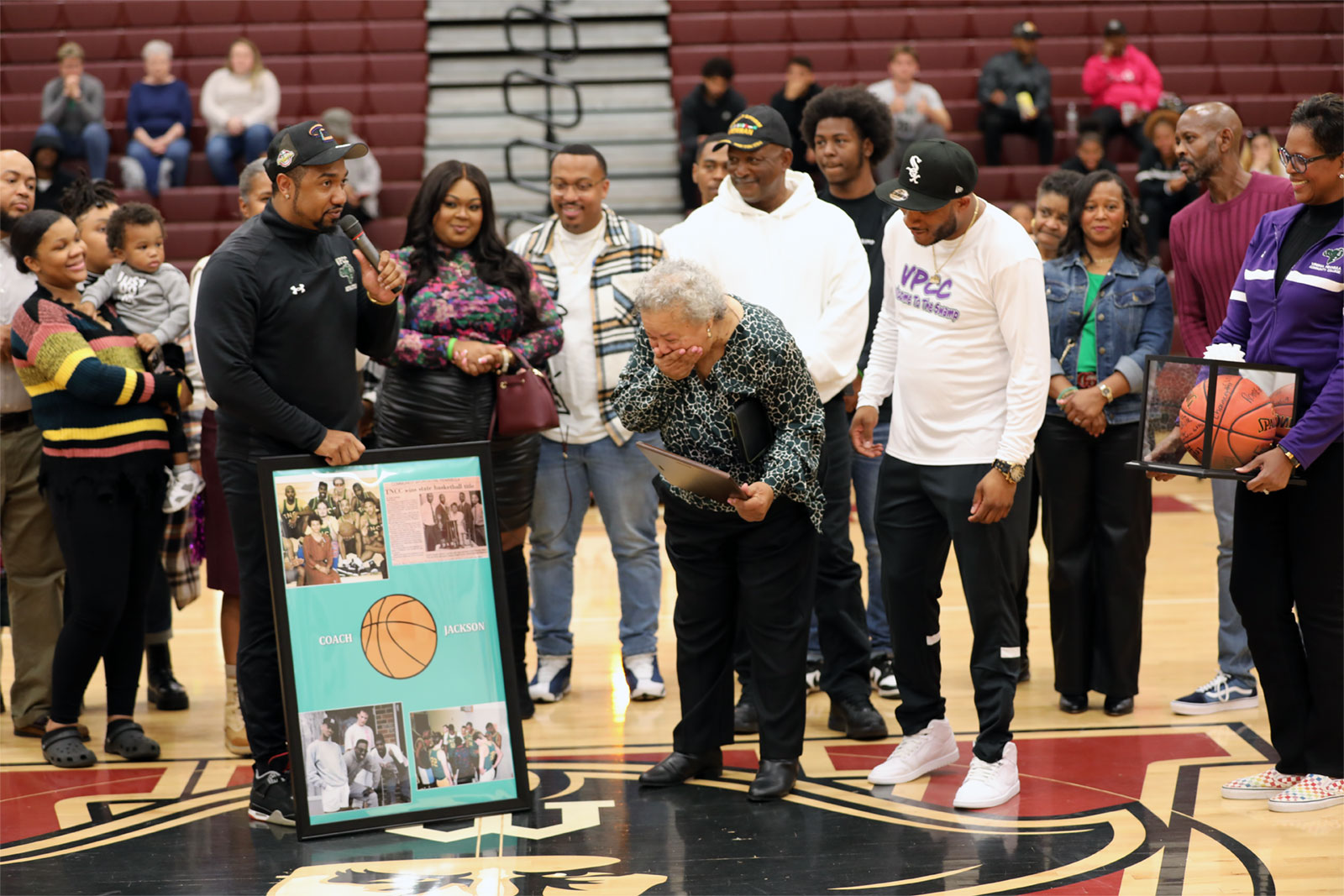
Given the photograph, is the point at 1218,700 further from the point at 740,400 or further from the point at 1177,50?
the point at 1177,50

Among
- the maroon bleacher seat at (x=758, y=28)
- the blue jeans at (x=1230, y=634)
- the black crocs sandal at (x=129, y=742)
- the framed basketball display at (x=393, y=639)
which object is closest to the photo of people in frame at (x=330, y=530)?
the framed basketball display at (x=393, y=639)

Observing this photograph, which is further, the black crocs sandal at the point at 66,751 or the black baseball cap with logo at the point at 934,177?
the black crocs sandal at the point at 66,751

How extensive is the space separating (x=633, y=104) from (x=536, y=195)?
3.93 ft

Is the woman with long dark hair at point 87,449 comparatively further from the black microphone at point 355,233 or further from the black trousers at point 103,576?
the black microphone at point 355,233

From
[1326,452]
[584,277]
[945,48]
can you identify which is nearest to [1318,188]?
[1326,452]

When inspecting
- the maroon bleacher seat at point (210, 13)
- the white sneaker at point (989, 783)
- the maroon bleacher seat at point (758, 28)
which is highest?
the maroon bleacher seat at point (210, 13)

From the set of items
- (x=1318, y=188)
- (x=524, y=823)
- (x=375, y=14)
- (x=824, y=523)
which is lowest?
(x=524, y=823)

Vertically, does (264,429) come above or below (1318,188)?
below

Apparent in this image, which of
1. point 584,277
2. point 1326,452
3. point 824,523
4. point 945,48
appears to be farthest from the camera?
point 945,48

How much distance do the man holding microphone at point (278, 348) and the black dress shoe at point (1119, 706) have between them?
2406 mm

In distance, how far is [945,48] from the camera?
37.2ft

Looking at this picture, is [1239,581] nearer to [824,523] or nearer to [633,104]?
[824,523]

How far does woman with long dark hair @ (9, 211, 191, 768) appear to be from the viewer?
382 cm

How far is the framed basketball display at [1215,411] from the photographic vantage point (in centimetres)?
318
